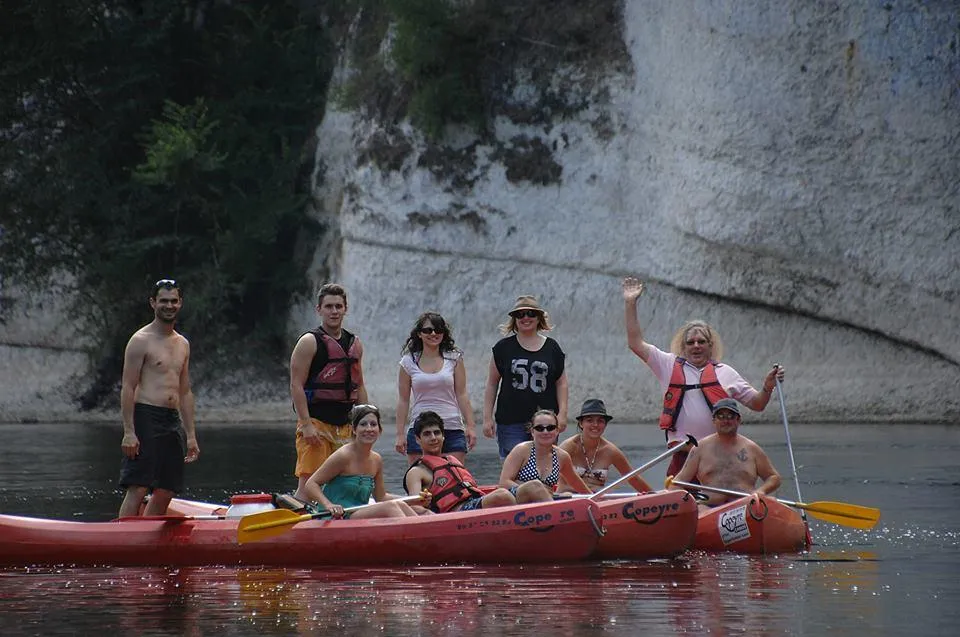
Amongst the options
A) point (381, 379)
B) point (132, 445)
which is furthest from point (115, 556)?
point (381, 379)

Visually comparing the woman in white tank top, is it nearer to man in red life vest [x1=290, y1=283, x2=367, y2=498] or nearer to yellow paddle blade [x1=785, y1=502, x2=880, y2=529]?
man in red life vest [x1=290, y1=283, x2=367, y2=498]

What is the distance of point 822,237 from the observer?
90.7 ft

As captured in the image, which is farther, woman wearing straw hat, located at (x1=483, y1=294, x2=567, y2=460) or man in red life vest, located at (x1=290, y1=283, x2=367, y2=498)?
woman wearing straw hat, located at (x1=483, y1=294, x2=567, y2=460)

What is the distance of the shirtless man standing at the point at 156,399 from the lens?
10266 mm

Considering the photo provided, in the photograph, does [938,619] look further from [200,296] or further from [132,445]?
[200,296]

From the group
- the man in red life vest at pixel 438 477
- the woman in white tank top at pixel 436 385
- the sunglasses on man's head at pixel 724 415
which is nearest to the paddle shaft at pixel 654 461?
the sunglasses on man's head at pixel 724 415

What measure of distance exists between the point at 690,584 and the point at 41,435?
18.8 m

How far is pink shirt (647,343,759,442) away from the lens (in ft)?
36.3

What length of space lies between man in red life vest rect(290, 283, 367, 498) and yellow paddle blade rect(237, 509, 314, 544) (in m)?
0.71

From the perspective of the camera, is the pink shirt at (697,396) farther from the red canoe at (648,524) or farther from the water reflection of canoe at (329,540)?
the water reflection of canoe at (329,540)

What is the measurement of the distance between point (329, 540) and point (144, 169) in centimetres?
2285

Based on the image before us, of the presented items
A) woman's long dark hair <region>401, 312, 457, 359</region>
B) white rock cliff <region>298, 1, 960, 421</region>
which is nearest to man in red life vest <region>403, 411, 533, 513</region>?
woman's long dark hair <region>401, 312, 457, 359</region>

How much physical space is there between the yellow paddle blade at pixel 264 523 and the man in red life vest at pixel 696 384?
2.50 meters

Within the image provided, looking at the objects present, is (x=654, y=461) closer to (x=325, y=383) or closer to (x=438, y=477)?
(x=438, y=477)
